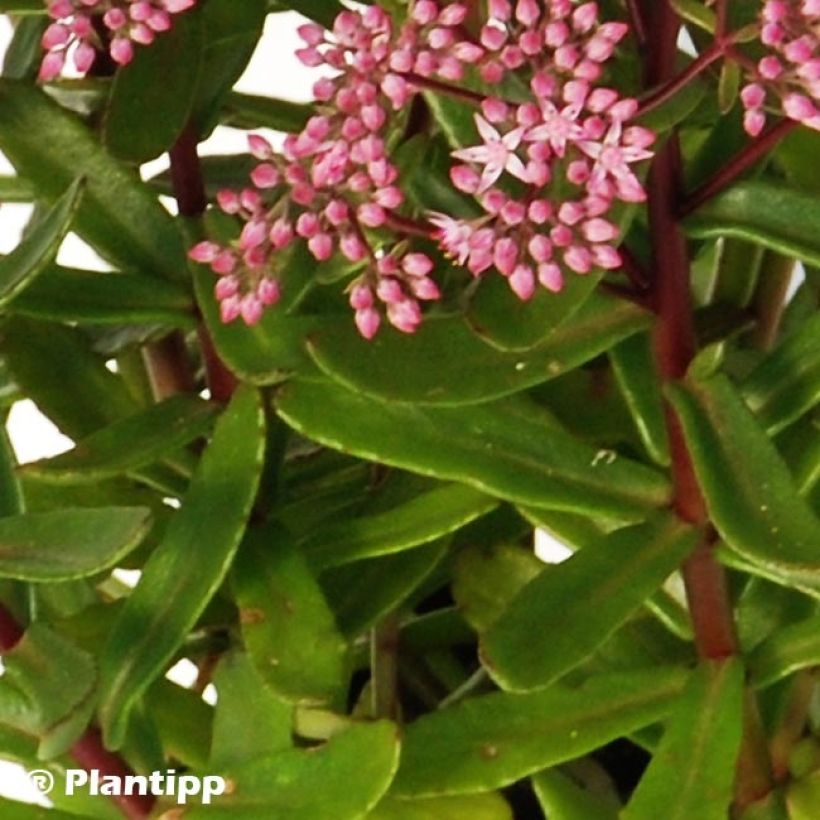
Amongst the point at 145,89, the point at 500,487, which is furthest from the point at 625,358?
the point at 145,89

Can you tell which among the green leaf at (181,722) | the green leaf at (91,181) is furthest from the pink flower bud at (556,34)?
the green leaf at (181,722)

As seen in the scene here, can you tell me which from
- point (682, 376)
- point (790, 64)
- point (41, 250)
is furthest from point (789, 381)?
point (41, 250)

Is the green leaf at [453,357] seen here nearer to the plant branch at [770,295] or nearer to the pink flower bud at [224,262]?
the pink flower bud at [224,262]

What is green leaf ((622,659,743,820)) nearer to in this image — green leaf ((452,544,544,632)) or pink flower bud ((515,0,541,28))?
green leaf ((452,544,544,632))

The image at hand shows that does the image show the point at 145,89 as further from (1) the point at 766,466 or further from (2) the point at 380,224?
(1) the point at 766,466

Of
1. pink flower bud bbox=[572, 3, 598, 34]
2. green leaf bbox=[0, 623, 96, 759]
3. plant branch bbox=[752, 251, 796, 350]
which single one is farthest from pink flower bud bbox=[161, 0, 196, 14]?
plant branch bbox=[752, 251, 796, 350]
